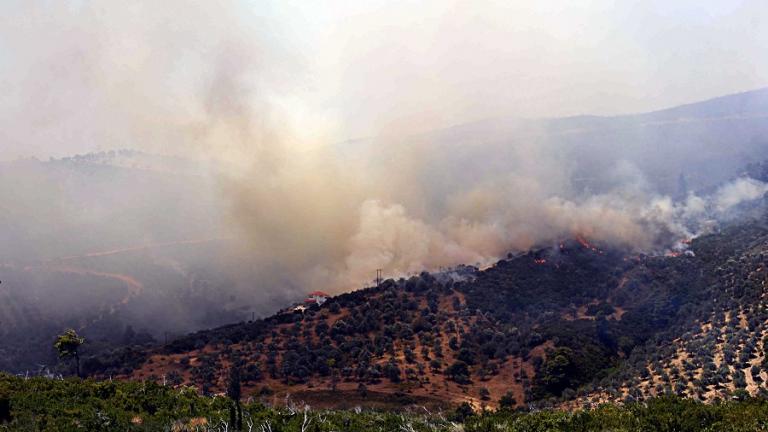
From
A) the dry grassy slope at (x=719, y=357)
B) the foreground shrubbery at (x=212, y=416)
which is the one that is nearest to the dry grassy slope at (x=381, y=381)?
the dry grassy slope at (x=719, y=357)

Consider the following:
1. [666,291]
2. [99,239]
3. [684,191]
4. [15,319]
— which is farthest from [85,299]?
[684,191]

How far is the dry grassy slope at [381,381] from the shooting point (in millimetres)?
76562

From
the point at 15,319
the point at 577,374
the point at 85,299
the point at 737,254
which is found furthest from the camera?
the point at 85,299

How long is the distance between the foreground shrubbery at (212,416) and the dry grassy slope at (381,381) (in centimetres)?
3774

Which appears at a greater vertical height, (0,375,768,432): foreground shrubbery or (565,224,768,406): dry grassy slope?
(0,375,768,432): foreground shrubbery

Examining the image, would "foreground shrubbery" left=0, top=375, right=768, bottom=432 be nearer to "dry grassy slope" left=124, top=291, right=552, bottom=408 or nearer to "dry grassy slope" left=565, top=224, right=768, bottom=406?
"dry grassy slope" left=565, top=224, right=768, bottom=406

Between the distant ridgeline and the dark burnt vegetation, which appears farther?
the dark burnt vegetation

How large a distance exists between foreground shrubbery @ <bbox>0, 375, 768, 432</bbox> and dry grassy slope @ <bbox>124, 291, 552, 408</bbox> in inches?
1486

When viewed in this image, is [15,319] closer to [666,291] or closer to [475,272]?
[475,272]

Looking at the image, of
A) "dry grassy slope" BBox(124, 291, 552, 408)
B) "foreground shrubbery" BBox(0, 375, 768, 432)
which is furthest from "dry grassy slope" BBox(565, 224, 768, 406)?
"dry grassy slope" BBox(124, 291, 552, 408)

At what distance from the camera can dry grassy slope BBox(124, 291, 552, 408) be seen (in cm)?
7656

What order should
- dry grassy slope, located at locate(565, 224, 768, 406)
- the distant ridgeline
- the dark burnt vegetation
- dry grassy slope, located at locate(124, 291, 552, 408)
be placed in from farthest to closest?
1. dry grassy slope, located at locate(124, 291, 552, 408)
2. the dark burnt vegetation
3. the distant ridgeline
4. dry grassy slope, located at locate(565, 224, 768, 406)

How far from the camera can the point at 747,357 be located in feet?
178

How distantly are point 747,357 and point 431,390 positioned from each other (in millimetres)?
37714
